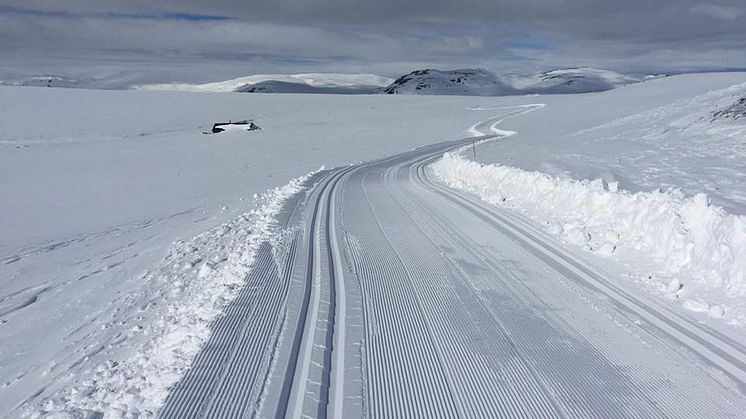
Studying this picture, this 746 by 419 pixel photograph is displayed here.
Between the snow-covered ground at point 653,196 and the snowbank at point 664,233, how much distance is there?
16mm

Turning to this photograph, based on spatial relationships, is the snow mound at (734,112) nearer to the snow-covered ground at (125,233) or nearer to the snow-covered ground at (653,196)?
the snow-covered ground at (653,196)

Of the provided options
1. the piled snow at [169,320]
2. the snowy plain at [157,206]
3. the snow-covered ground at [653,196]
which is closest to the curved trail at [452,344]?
the piled snow at [169,320]

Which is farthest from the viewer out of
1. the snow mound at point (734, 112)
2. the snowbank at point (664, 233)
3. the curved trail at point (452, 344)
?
the snow mound at point (734, 112)

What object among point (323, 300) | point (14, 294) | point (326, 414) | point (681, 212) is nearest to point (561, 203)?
point (681, 212)

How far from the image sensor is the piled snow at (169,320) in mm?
A: 4340

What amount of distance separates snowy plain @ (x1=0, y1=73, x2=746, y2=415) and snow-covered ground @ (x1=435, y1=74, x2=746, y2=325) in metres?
0.14

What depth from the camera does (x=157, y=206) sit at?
1664 cm

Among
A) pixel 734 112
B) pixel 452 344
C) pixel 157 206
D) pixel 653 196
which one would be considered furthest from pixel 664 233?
pixel 734 112

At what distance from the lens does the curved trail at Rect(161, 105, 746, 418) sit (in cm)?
427

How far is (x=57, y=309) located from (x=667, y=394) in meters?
7.32

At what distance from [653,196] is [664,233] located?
124 centimetres

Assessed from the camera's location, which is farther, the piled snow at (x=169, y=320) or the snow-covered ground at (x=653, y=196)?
the snow-covered ground at (x=653, y=196)

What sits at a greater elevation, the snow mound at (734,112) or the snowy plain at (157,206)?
the snow mound at (734,112)

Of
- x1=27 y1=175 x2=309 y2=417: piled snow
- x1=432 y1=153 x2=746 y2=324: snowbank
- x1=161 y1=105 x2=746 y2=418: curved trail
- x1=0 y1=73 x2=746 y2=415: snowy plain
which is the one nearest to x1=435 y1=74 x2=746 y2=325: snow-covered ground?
x1=432 y1=153 x2=746 y2=324: snowbank
